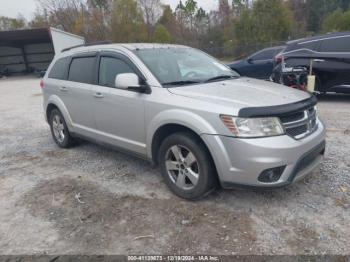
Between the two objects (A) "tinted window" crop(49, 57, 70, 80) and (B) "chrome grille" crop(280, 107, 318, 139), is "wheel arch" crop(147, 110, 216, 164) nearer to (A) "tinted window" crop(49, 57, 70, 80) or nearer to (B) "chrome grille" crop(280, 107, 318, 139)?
(B) "chrome grille" crop(280, 107, 318, 139)

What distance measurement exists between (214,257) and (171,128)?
4.92ft

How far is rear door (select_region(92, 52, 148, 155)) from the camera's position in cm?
400

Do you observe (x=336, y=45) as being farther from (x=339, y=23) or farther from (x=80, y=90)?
(x=339, y=23)

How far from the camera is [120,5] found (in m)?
42.2

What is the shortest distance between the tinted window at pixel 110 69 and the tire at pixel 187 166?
3.87 ft

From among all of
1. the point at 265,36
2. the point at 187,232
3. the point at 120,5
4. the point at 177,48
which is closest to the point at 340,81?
Answer: the point at 177,48

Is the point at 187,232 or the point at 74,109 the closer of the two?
the point at 187,232

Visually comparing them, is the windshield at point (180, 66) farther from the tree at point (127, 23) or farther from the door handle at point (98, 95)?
the tree at point (127, 23)

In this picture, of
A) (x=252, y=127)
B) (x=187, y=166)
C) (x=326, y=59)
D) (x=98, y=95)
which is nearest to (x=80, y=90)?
(x=98, y=95)

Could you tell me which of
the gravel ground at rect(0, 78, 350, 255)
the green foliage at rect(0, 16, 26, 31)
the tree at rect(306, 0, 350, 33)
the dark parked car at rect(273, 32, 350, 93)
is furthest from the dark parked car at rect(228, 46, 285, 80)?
the green foliage at rect(0, 16, 26, 31)

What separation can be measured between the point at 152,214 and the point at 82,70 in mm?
2659

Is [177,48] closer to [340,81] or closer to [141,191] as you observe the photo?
[141,191]

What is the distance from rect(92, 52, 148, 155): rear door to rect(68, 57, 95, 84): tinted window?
0.22 metres

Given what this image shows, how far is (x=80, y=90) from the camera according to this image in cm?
492
